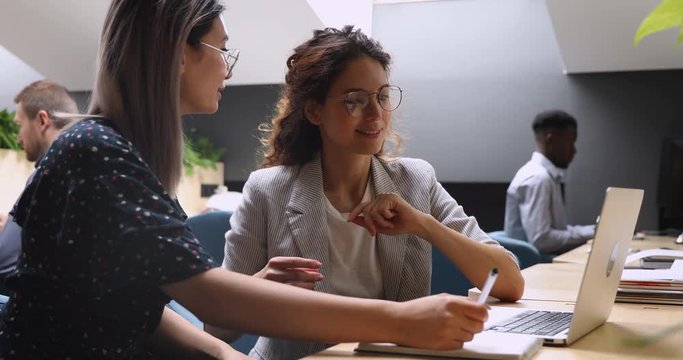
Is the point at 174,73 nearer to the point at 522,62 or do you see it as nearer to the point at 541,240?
the point at 541,240

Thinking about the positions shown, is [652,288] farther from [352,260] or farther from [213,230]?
[213,230]

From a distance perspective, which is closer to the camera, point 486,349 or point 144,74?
point 486,349

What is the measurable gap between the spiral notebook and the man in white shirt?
3.58m

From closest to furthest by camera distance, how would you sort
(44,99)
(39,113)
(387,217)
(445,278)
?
(387,217), (445,278), (39,113), (44,99)

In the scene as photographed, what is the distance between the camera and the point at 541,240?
4.67m

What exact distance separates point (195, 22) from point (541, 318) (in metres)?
0.82

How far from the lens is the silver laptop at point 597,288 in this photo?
1.22 m

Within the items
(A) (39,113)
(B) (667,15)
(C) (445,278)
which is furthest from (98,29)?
(B) (667,15)

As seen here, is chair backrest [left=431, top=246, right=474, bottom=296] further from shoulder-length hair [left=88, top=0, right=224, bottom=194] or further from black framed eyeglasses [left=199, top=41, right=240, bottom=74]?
shoulder-length hair [left=88, top=0, right=224, bottom=194]

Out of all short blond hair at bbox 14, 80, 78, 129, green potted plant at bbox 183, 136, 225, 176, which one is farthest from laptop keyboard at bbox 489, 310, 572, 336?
green potted plant at bbox 183, 136, 225, 176

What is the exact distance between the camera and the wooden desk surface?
1.16 m

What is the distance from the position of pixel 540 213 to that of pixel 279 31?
86.0 inches

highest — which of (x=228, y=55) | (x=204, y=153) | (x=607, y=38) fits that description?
(x=607, y=38)

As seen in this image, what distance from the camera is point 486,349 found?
109 centimetres
